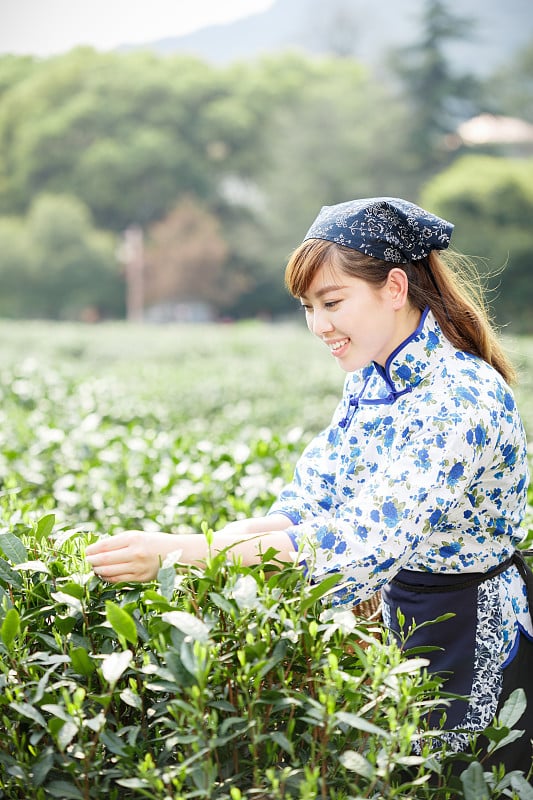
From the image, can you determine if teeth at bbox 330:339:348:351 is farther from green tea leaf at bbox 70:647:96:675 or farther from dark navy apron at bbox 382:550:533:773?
green tea leaf at bbox 70:647:96:675

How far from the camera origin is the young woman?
4.11 ft

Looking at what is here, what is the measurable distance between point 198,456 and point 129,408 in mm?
2051

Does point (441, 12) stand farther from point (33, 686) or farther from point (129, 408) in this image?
point (33, 686)

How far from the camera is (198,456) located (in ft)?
8.92

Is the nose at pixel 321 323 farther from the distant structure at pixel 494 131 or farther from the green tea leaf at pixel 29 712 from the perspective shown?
the distant structure at pixel 494 131

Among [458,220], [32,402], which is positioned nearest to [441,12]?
[458,220]

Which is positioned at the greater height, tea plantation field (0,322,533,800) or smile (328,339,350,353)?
smile (328,339,350,353)

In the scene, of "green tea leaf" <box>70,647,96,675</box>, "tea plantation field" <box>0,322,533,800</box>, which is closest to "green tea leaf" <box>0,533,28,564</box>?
"tea plantation field" <box>0,322,533,800</box>

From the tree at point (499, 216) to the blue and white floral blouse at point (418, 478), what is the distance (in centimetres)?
2613

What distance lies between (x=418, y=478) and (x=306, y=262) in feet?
1.28

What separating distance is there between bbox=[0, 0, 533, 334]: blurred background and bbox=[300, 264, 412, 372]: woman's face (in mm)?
27640

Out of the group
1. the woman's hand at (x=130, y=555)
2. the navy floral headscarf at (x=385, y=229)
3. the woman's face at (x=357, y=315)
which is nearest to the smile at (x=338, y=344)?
the woman's face at (x=357, y=315)

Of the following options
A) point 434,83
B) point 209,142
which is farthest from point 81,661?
point 209,142

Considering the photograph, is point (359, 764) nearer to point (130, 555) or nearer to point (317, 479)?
point (130, 555)
